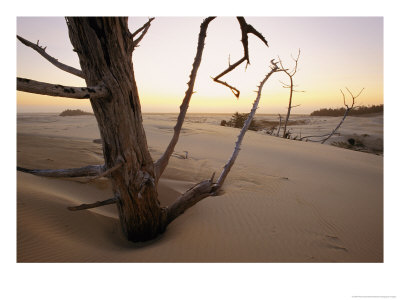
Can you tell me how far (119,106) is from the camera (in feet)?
4.96

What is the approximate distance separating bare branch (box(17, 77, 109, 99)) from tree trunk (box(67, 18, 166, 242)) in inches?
5.3

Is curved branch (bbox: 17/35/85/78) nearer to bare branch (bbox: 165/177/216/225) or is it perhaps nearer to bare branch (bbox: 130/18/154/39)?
bare branch (bbox: 130/18/154/39)

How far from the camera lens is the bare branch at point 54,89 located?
1.13 metres

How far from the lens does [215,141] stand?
756cm

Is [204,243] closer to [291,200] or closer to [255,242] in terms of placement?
[255,242]

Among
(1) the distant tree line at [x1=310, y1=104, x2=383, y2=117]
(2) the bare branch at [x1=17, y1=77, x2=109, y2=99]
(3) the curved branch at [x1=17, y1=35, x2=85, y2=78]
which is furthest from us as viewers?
(1) the distant tree line at [x1=310, y1=104, x2=383, y2=117]

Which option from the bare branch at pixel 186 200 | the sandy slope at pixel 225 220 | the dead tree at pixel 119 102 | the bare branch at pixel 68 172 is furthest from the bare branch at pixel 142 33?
the sandy slope at pixel 225 220

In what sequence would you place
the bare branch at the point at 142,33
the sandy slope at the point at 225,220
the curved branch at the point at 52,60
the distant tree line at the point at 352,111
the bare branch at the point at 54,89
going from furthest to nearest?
the distant tree line at the point at 352,111
the sandy slope at the point at 225,220
the bare branch at the point at 142,33
the curved branch at the point at 52,60
the bare branch at the point at 54,89

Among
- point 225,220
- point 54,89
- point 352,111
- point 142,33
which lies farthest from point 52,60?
point 352,111

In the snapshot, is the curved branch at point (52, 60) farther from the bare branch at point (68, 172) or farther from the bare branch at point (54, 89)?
the bare branch at point (68, 172)

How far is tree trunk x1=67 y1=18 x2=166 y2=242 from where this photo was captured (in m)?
1.42

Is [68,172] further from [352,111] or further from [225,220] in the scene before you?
[352,111]

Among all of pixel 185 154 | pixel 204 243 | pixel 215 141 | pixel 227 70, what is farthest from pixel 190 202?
pixel 215 141

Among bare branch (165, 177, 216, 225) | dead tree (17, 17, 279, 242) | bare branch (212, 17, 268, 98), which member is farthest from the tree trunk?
bare branch (212, 17, 268, 98)
